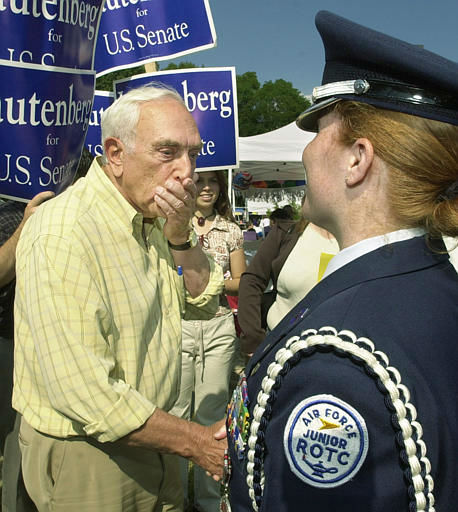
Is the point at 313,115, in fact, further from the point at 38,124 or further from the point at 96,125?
the point at 96,125

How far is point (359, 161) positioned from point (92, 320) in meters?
0.90

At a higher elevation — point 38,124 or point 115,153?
point 38,124

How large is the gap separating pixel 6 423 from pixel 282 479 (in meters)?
2.18

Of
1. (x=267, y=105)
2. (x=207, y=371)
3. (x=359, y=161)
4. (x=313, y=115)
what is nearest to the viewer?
(x=359, y=161)

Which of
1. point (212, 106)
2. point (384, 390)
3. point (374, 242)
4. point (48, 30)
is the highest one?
point (212, 106)

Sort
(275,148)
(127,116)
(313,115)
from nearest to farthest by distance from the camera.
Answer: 1. (313,115)
2. (127,116)
3. (275,148)

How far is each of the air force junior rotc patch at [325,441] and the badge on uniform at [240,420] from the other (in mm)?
207

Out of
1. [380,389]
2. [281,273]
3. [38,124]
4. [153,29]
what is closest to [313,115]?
[380,389]

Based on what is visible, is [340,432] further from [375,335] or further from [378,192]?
[378,192]

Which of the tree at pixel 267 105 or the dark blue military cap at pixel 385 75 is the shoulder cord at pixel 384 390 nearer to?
the dark blue military cap at pixel 385 75

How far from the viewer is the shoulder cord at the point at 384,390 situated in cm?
80

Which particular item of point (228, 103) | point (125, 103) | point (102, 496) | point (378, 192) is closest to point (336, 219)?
point (378, 192)

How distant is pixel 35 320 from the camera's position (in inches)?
53.1

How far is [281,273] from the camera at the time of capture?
2.76 meters
